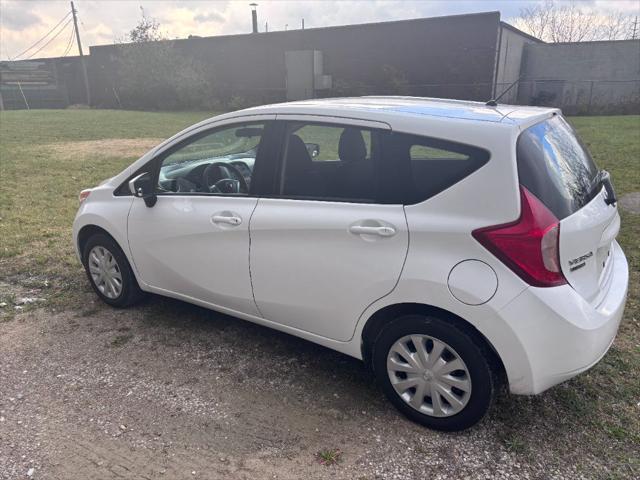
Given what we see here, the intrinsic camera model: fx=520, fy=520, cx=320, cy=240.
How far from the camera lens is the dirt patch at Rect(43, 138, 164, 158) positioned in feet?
45.0

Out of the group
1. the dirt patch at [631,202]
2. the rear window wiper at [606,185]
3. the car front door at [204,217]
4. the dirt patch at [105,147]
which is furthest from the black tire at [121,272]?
the dirt patch at [105,147]

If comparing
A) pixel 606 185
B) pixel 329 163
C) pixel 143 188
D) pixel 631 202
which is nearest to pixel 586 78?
pixel 631 202

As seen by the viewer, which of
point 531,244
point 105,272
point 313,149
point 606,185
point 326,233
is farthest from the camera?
point 105,272

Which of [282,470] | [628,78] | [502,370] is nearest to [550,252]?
[502,370]

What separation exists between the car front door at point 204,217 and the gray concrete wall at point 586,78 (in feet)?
84.5

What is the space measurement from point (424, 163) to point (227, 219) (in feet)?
4.41

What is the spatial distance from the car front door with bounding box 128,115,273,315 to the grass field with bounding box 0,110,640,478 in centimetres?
123

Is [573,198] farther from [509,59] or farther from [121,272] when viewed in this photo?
[509,59]

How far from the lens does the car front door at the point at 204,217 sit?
3371mm

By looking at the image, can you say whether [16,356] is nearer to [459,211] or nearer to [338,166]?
[338,166]

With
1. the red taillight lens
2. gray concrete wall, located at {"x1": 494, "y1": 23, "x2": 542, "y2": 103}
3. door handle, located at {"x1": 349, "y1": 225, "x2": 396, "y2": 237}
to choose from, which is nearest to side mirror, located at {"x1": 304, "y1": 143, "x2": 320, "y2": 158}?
door handle, located at {"x1": 349, "y1": 225, "x2": 396, "y2": 237}

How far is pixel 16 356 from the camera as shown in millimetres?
3717

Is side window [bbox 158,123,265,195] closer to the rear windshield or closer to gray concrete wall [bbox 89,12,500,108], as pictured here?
the rear windshield

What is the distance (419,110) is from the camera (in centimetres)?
293
